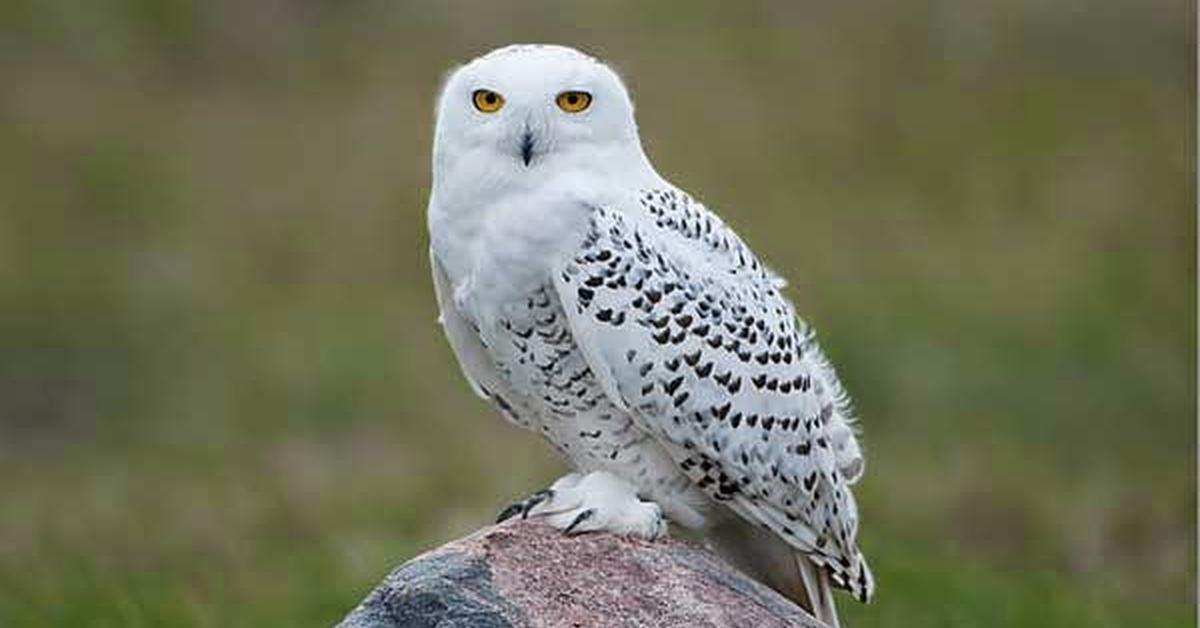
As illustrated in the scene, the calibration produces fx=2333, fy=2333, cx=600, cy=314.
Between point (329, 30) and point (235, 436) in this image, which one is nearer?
point (235, 436)

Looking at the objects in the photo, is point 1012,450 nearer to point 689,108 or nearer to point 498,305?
point 689,108

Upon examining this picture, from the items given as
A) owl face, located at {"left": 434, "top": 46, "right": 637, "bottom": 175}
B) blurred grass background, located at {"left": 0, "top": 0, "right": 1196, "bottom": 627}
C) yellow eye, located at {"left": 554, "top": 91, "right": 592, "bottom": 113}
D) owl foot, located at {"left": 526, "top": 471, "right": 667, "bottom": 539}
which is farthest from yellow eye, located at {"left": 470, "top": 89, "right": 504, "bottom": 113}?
blurred grass background, located at {"left": 0, "top": 0, "right": 1196, "bottom": 627}

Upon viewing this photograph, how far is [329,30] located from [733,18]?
112 inches

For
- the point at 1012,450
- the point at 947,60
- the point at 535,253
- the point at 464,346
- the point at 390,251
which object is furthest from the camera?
the point at 947,60

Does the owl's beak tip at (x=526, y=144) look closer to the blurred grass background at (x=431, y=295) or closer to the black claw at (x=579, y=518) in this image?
the black claw at (x=579, y=518)

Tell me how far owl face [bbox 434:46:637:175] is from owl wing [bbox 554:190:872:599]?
19cm

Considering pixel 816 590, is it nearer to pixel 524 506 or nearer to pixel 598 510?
pixel 598 510

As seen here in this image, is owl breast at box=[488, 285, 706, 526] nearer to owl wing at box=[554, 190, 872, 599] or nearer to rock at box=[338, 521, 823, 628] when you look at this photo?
owl wing at box=[554, 190, 872, 599]

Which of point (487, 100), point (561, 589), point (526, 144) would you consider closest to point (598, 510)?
point (561, 589)

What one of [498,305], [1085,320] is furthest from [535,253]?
[1085,320]

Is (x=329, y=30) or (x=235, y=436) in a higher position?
(x=329, y=30)

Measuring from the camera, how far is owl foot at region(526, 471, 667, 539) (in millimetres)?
5504

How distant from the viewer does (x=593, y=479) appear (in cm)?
563

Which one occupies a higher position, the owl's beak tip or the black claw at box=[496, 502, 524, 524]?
the owl's beak tip
